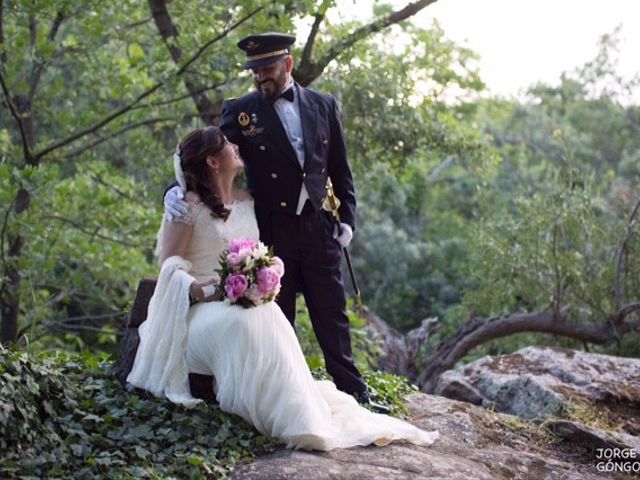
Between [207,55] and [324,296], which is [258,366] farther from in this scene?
[207,55]

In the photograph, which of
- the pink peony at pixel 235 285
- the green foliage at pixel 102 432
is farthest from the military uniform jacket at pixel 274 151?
the green foliage at pixel 102 432

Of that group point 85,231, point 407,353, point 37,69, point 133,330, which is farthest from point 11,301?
point 133,330

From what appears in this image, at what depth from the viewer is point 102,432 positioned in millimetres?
5188

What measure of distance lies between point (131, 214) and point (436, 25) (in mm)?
3920

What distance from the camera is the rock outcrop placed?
518 centimetres

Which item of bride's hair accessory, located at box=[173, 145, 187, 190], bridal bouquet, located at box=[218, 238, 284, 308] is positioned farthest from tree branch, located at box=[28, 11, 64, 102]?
bridal bouquet, located at box=[218, 238, 284, 308]

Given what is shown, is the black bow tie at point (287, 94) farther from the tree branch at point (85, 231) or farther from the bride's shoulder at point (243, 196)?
the tree branch at point (85, 231)

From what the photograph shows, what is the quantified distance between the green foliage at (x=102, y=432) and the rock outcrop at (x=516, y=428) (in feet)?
0.74

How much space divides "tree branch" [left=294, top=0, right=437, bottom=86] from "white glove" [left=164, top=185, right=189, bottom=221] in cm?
381

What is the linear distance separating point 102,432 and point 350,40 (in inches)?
201

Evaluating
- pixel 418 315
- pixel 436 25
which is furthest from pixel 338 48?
pixel 418 315

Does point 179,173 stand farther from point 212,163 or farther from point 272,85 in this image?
point 272,85

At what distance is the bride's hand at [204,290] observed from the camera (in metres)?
5.61

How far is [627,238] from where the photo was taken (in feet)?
39.3
